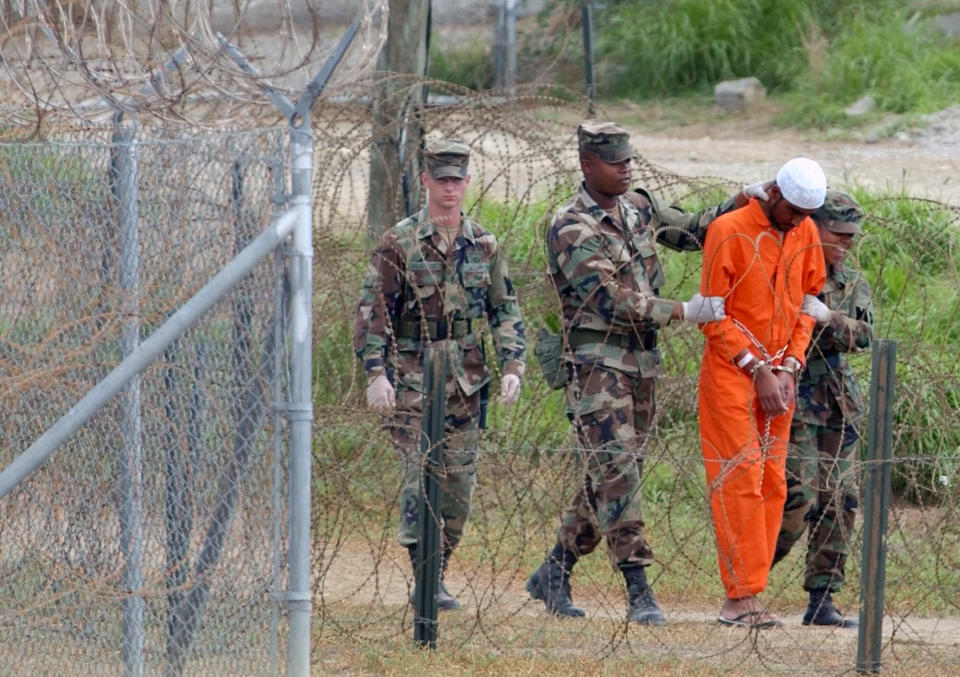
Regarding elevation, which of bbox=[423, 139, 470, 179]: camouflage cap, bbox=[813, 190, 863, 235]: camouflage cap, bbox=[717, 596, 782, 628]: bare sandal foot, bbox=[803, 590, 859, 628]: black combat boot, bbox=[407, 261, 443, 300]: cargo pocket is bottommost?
bbox=[803, 590, 859, 628]: black combat boot

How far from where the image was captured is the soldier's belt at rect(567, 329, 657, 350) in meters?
5.98

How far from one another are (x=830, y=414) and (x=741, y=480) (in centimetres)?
67

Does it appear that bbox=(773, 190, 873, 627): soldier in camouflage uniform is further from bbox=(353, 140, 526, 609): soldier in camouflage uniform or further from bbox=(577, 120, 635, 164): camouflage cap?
bbox=(353, 140, 526, 609): soldier in camouflage uniform

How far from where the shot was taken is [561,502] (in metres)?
6.14

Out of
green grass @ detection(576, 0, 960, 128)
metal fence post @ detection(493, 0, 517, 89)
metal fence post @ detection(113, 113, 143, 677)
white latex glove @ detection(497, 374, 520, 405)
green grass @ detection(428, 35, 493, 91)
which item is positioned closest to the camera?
metal fence post @ detection(113, 113, 143, 677)

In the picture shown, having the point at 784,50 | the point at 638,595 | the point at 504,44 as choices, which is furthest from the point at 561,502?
the point at 784,50

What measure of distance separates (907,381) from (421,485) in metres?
3.16

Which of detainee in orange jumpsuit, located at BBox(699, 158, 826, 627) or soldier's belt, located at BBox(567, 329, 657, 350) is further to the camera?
soldier's belt, located at BBox(567, 329, 657, 350)

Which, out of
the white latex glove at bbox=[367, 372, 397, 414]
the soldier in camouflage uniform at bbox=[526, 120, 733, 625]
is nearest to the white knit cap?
the soldier in camouflage uniform at bbox=[526, 120, 733, 625]

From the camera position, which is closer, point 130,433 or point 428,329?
point 130,433

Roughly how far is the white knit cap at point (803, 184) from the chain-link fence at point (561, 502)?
0.90 feet

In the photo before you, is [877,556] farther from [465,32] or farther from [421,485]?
[465,32]

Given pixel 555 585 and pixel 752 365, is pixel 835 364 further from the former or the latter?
pixel 555 585

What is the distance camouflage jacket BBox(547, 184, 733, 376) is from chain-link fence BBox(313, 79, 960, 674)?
1.32 feet
